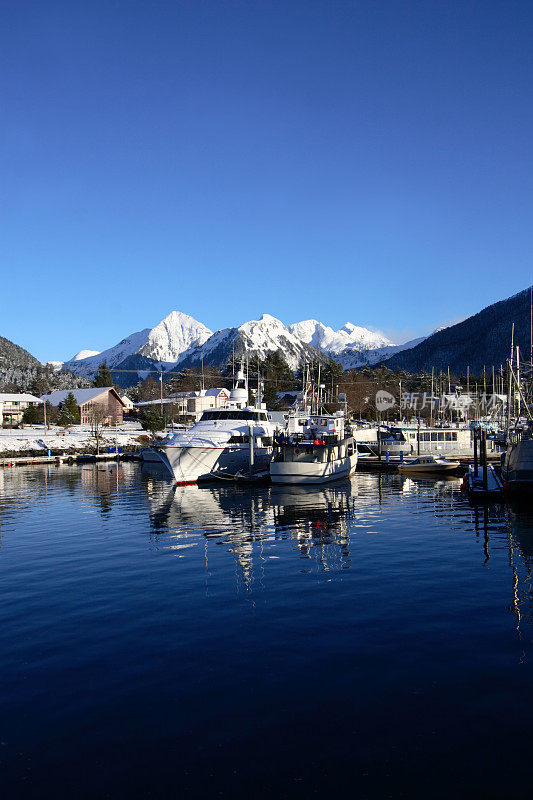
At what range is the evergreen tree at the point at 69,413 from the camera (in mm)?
115750

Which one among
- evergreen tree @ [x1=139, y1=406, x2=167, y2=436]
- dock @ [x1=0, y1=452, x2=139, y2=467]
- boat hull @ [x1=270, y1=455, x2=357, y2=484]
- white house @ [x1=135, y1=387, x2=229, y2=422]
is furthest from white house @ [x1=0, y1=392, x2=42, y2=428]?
boat hull @ [x1=270, y1=455, x2=357, y2=484]

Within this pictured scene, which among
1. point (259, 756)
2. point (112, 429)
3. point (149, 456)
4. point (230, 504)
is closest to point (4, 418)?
point (112, 429)

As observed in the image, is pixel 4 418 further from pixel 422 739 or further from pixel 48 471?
pixel 422 739

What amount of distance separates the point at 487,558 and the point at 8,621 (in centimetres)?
1753

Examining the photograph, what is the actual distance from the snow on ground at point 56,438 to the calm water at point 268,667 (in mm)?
68429

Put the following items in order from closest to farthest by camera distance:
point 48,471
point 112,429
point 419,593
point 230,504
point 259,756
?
point 259,756 → point 419,593 → point 230,504 → point 48,471 → point 112,429

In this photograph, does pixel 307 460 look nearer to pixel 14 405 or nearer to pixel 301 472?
pixel 301 472

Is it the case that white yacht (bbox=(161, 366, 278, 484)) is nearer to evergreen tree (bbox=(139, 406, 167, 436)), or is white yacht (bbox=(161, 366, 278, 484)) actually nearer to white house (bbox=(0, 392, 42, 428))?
evergreen tree (bbox=(139, 406, 167, 436))

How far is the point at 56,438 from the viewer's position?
9725 centimetres

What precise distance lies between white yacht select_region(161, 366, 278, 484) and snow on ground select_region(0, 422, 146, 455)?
47107 mm

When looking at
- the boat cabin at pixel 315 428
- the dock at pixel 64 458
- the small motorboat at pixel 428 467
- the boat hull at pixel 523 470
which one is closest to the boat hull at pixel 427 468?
the small motorboat at pixel 428 467

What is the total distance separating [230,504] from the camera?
3906 cm

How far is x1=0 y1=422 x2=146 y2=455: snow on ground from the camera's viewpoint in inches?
3554

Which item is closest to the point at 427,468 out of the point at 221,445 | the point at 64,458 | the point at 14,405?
the point at 221,445
